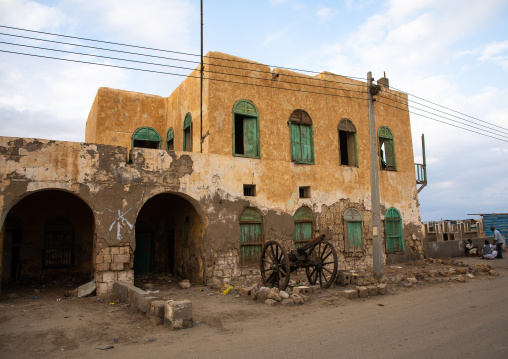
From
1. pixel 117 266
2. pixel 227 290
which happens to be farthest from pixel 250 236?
pixel 117 266

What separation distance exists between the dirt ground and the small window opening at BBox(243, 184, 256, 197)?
3.37 m

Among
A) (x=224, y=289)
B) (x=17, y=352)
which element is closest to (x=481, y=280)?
(x=224, y=289)

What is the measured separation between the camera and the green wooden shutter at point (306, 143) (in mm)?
13500

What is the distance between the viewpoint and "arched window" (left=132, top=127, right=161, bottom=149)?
15.3 m

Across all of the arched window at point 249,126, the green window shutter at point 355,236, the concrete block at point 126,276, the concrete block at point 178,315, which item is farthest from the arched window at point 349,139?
the concrete block at point 178,315

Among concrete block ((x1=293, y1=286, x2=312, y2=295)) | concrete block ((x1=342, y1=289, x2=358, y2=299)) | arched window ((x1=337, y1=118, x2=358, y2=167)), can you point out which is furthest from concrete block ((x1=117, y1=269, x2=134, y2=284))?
arched window ((x1=337, y1=118, x2=358, y2=167))

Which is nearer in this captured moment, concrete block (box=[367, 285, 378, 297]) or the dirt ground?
the dirt ground

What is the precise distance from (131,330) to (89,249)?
7.64 metres

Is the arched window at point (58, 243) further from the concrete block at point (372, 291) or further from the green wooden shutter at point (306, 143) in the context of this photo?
the concrete block at point (372, 291)

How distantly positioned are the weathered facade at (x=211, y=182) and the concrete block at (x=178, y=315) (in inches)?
158

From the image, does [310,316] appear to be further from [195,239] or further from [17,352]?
[195,239]

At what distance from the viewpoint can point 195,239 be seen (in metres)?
11.8

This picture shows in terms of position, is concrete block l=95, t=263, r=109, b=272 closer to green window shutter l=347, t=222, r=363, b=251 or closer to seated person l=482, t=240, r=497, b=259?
green window shutter l=347, t=222, r=363, b=251

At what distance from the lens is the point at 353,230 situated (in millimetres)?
14078
